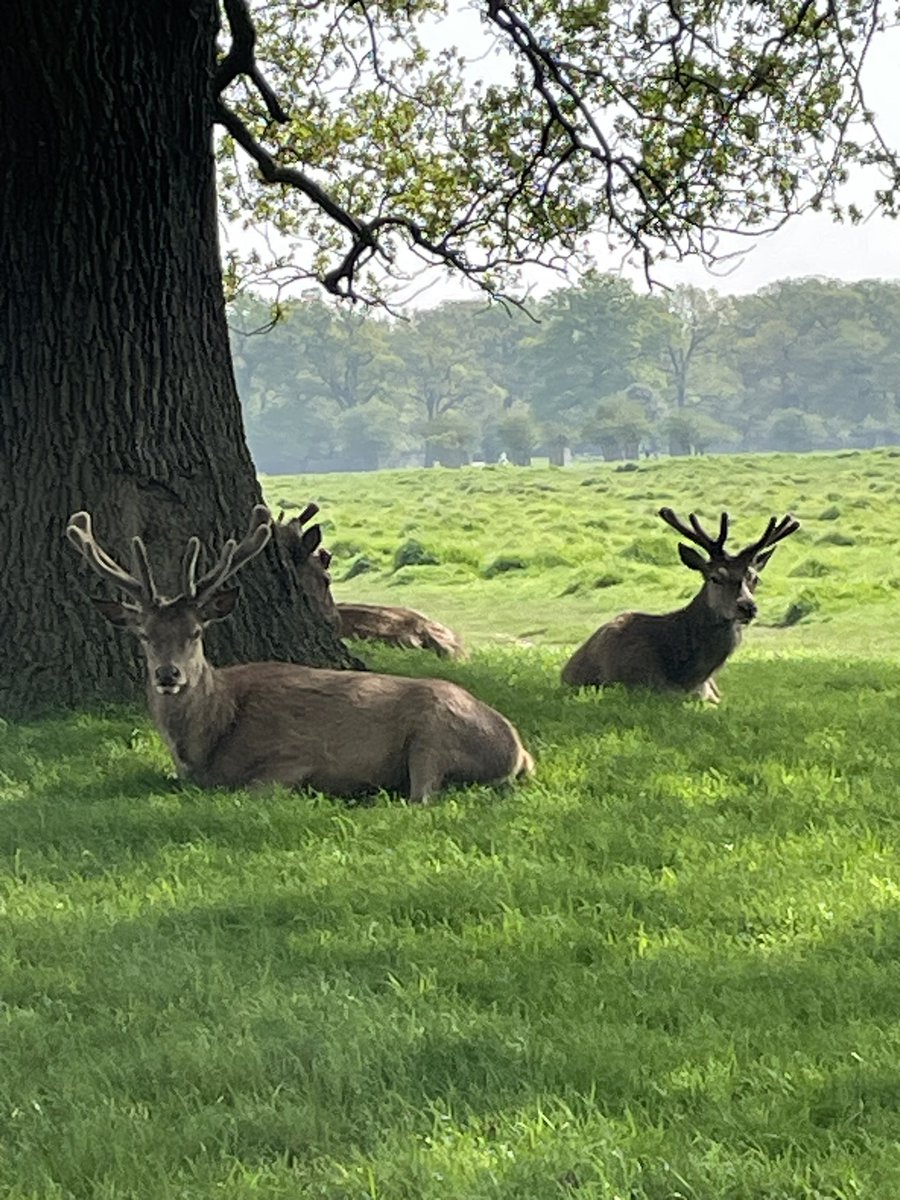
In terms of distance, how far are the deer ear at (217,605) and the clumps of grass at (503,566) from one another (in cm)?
1618

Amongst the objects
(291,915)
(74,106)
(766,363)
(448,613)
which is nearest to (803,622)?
(448,613)

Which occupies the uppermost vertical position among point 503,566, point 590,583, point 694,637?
point 694,637

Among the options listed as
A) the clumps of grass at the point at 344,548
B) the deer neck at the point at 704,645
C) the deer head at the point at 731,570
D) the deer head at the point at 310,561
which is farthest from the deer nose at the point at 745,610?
the clumps of grass at the point at 344,548

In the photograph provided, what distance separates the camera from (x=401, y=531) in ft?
95.3

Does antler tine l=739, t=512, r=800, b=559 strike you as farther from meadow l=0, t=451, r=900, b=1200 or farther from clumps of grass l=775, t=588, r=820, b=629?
clumps of grass l=775, t=588, r=820, b=629

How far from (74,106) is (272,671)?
3.34 meters

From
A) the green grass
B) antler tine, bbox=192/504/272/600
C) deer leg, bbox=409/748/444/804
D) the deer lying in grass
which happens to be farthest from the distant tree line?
deer leg, bbox=409/748/444/804

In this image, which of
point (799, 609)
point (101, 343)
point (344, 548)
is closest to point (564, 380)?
point (344, 548)

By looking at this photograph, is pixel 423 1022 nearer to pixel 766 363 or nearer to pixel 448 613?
pixel 448 613

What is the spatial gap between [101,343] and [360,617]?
4043 millimetres

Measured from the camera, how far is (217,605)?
715cm

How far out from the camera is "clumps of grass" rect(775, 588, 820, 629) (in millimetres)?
18984

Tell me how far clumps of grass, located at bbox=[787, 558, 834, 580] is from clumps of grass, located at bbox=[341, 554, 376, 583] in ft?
21.6

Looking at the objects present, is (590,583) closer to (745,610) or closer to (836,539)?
(836,539)
